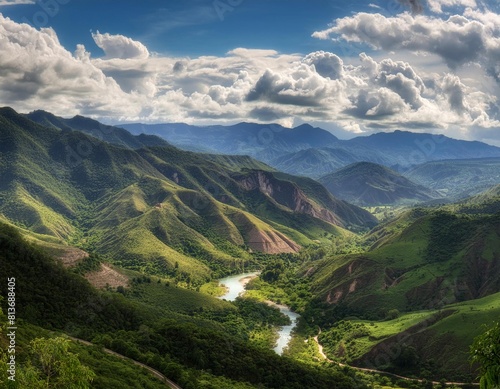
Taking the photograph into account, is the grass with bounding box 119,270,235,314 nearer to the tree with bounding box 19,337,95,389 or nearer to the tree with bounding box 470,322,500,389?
the tree with bounding box 19,337,95,389

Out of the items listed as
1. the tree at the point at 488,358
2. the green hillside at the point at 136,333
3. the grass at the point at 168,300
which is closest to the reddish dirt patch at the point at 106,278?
the grass at the point at 168,300

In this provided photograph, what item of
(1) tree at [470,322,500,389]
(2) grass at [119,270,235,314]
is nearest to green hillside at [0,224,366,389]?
(2) grass at [119,270,235,314]

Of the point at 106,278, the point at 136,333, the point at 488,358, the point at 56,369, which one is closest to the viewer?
the point at 488,358

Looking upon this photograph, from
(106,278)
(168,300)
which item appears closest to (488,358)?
(168,300)

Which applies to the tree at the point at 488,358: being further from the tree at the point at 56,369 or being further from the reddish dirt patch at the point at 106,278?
the reddish dirt patch at the point at 106,278

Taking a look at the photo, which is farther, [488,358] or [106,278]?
[106,278]

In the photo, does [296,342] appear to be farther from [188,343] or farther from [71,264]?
[71,264]

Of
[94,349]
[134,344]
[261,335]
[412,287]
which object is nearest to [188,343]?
[134,344]

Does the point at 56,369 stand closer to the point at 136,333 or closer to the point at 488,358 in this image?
the point at 488,358

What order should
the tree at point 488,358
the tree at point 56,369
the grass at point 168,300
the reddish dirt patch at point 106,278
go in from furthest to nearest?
the grass at point 168,300 → the reddish dirt patch at point 106,278 → the tree at point 56,369 → the tree at point 488,358
